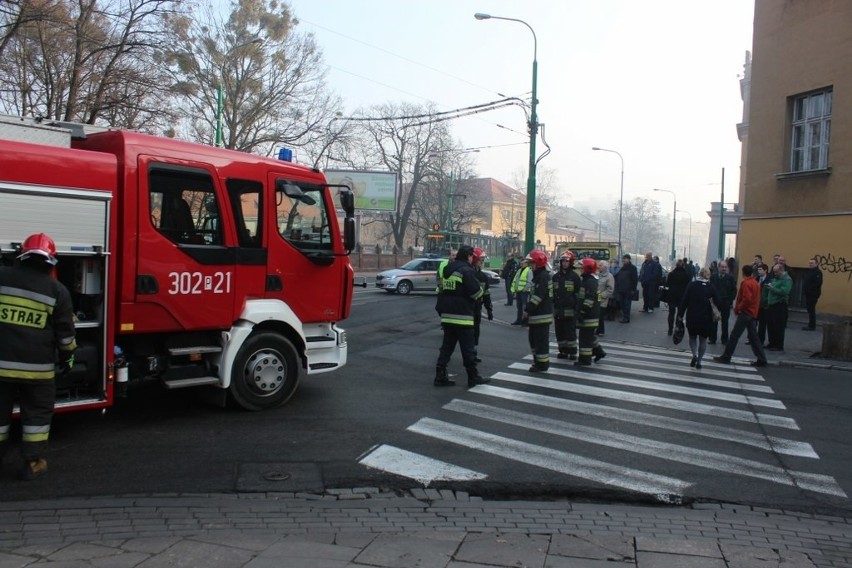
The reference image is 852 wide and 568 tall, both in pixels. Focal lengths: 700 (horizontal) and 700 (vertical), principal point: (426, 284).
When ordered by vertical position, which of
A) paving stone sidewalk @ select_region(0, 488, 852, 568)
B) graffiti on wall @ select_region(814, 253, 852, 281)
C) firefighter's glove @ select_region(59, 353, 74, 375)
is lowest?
paving stone sidewalk @ select_region(0, 488, 852, 568)

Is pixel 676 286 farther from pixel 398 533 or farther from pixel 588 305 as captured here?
pixel 398 533

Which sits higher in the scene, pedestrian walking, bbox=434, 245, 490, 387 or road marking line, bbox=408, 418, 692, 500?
pedestrian walking, bbox=434, 245, 490, 387

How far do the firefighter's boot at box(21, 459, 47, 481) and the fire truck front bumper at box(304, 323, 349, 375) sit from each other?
10.3 feet

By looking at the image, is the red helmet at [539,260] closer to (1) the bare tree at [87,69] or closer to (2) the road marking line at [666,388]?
(2) the road marking line at [666,388]

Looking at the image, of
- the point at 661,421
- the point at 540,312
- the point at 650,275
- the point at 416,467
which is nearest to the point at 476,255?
the point at 540,312

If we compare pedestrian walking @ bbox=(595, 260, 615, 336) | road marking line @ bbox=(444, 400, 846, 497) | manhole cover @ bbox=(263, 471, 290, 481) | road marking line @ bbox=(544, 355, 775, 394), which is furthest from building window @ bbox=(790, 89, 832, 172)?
manhole cover @ bbox=(263, 471, 290, 481)

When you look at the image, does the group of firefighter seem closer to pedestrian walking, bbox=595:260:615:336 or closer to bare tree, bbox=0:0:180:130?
pedestrian walking, bbox=595:260:615:336

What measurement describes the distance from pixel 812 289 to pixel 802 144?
4920 millimetres

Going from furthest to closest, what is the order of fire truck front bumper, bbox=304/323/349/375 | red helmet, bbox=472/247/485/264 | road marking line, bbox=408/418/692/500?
1. red helmet, bbox=472/247/485/264
2. fire truck front bumper, bbox=304/323/349/375
3. road marking line, bbox=408/418/692/500

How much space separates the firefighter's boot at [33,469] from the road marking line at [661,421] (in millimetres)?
4975

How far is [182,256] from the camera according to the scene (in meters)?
6.70

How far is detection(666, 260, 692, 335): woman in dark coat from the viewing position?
15977 mm

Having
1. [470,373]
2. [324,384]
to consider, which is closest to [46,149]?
[324,384]

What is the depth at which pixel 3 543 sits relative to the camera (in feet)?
13.5
